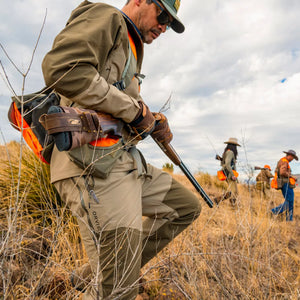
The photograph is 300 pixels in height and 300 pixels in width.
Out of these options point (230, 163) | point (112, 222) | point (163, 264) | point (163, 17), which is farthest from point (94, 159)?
point (230, 163)

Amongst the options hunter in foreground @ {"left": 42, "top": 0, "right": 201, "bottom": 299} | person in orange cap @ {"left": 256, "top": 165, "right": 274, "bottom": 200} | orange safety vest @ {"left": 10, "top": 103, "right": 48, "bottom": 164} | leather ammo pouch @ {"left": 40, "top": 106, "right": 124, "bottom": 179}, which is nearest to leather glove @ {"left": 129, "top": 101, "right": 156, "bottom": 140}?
hunter in foreground @ {"left": 42, "top": 0, "right": 201, "bottom": 299}

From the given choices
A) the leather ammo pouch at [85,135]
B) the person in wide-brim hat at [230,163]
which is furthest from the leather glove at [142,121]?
the person in wide-brim hat at [230,163]

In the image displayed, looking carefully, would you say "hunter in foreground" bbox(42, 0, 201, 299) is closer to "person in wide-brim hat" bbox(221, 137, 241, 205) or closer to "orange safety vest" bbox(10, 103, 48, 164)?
"orange safety vest" bbox(10, 103, 48, 164)

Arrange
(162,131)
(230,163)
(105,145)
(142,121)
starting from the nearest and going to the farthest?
(105,145)
(142,121)
(162,131)
(230,163)

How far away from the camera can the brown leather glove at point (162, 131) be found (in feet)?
7.33

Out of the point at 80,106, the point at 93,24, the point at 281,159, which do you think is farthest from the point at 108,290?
the point at 281,159

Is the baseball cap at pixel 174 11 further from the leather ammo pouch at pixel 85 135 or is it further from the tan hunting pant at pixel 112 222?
the tan hunting pant at pixel 112 222

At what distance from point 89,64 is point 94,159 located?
55cm

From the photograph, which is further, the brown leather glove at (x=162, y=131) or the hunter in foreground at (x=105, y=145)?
the brown leather glove at (x=162, y=131)

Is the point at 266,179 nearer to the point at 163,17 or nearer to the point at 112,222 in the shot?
the point at 163,17

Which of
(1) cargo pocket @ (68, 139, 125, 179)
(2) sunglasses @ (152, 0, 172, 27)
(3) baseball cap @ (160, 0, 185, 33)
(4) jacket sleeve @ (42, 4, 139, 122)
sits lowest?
(1) cargo pocket @ (68, 139, 125, 179)

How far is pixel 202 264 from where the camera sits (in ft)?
8.91

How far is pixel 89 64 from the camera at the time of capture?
1591 mm

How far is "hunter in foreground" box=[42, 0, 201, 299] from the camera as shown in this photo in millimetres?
1562
